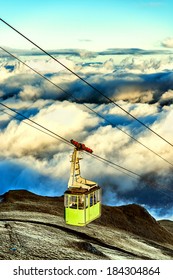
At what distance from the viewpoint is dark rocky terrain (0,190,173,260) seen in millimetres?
39656

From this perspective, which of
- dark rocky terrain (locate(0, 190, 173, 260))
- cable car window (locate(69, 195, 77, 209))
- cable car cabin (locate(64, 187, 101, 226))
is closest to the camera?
cable car cabin (locate(64, 187, 101, 226))

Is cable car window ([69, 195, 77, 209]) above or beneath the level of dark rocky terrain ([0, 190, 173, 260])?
above

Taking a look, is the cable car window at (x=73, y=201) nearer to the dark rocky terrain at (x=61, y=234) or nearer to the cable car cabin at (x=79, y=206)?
the cable car cabin at (x=79, y=206)

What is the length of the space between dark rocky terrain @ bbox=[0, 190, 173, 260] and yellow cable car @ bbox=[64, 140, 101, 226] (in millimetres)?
8958

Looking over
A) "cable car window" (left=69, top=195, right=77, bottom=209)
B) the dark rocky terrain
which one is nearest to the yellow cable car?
"cable car window" (left=69, top=195, right=77, bottom=209)

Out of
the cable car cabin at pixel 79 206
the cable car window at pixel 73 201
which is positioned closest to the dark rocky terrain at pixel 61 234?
the cable car cabin at pixel 79 206

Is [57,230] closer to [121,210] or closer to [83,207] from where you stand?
[83,207]

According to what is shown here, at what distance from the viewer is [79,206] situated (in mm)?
30234

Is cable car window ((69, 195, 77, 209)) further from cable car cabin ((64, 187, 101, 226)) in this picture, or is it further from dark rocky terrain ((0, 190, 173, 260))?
dark rocky terrain ((0, 190, 173, 260))

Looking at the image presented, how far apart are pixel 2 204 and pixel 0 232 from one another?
26.6m

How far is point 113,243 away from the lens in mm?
55531

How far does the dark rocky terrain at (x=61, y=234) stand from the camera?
130 ft
